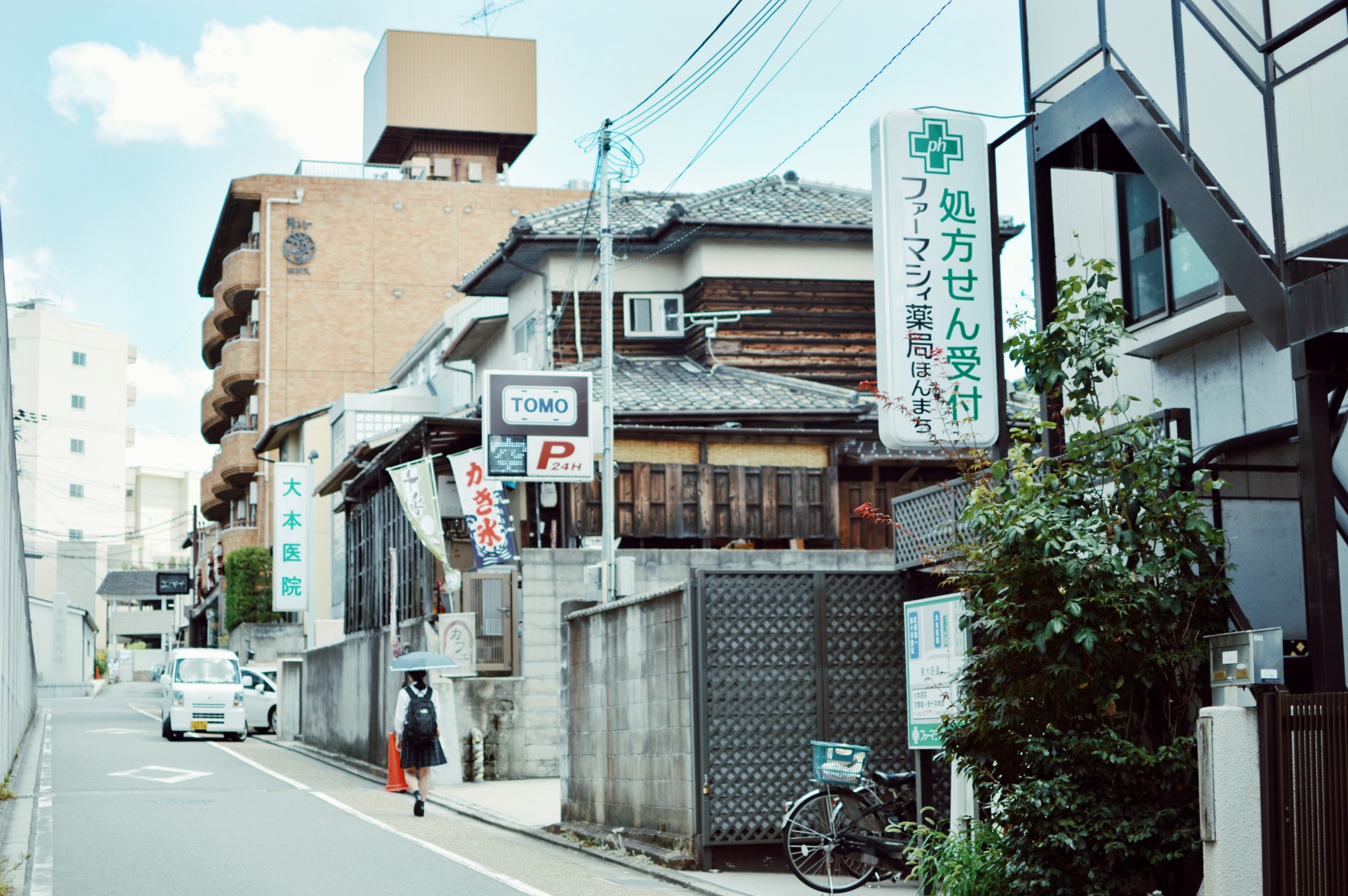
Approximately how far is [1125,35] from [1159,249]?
6.41ft

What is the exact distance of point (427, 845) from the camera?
14.1 m

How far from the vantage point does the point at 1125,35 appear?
38.7ft

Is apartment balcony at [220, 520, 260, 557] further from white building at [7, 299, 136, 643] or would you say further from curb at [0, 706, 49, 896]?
white building at [7, 299, 136, 643]

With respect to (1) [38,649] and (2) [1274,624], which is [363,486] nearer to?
(2) [1274,624]

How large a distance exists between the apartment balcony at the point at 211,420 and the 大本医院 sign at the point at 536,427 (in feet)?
153

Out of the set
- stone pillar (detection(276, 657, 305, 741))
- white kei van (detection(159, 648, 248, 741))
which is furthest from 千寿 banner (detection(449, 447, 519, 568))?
stone pillar (detection(276, 657, 305, 741))

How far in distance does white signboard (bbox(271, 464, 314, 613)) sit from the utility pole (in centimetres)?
1718

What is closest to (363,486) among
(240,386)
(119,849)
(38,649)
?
(119,849)

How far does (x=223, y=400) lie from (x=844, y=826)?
2214 inches

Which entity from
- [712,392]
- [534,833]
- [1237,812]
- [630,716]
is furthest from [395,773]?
[1237,812]

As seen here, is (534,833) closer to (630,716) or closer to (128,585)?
(630,716)

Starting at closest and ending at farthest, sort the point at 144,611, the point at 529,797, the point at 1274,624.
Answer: the point at 1274,624 → the point at 529,797 → the point at 144,611

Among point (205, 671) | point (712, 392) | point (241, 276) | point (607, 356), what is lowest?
point (205, 671)

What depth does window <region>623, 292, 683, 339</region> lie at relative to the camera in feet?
100
